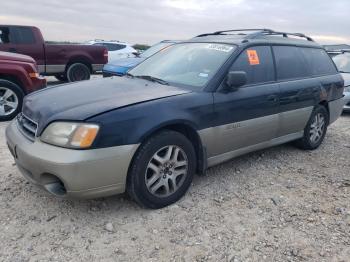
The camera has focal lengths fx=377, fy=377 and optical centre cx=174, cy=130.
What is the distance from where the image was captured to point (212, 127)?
12.5 feet

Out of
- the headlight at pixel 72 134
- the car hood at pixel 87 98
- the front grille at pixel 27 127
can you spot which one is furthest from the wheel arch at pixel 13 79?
the headlight at pixel 72 134

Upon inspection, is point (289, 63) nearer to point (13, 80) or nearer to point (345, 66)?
point (13, 80)

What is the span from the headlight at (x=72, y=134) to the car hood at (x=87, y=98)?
0.21 feet

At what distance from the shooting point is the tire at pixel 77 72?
38.5 feet

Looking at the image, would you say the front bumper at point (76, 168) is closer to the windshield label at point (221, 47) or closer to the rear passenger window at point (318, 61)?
the windshield label at point (221, 47)

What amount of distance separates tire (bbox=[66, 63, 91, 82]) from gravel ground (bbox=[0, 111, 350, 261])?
301 inches

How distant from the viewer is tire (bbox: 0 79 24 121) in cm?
652

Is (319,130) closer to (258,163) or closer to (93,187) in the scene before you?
(258,163)

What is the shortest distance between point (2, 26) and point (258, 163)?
Result: 8699 mm

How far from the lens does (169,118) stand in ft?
11.1

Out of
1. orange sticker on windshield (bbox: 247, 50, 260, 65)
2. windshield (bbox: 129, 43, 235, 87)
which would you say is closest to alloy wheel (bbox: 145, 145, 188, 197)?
windshield (bbox: 129, 43, 235, 87)

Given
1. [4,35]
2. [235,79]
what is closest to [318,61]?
[235,79]

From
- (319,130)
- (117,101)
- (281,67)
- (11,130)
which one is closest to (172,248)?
(117,101)

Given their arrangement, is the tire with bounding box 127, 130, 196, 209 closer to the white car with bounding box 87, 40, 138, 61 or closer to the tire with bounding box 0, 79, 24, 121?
the tire with bounding box 0, 79, 24, 121
